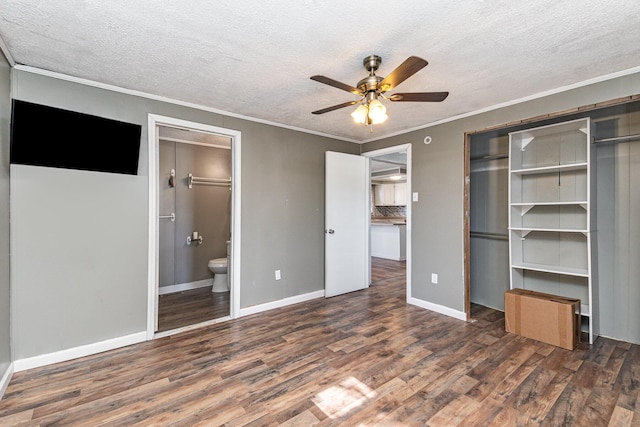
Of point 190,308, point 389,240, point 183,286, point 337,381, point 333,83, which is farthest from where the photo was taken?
point 389,240

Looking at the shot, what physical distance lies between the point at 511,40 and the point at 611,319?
109 inches

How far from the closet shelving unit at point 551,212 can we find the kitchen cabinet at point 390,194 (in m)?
4.92

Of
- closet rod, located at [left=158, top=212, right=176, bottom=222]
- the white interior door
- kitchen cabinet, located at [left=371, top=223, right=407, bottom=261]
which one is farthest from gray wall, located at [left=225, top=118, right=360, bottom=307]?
kitchen cabinet, located at [left=371, top=223, right=407, bottom=261]

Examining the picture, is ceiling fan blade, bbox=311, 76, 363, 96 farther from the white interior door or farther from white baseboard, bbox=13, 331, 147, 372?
white baseboard, bbox=13, 331, 147, 372

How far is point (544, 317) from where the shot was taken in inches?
107

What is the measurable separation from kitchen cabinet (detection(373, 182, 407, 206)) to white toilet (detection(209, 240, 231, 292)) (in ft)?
17.9

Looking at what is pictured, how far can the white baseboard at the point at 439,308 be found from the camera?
3.33 meters

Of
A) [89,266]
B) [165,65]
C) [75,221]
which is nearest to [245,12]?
[165,65]

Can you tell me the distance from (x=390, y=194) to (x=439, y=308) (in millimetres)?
5389

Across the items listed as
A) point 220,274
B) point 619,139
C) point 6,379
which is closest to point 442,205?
point 619,139

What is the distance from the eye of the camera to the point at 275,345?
2682 mm

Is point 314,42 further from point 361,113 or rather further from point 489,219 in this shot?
point 489,219

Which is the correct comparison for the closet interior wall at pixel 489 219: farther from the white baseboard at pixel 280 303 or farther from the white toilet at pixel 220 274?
the white toilet at pixel 220 274

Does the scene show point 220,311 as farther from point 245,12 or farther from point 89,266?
point 245,12
